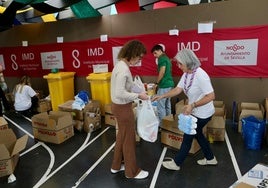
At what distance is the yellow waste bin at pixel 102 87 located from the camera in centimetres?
566

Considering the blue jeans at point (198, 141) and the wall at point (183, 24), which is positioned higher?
the wall at point (183, 24)

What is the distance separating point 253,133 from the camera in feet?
12.2

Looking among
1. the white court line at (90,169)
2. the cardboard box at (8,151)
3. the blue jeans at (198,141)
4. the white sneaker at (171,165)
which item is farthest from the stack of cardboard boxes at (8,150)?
the blue jeans at (198,141)

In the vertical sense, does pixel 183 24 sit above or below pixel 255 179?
above

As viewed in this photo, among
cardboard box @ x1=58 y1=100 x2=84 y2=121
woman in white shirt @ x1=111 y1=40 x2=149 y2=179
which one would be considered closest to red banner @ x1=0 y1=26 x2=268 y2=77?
cardboard box @ x1=58 y1=100 x2=84 y2=121

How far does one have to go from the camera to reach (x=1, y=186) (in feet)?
10.8

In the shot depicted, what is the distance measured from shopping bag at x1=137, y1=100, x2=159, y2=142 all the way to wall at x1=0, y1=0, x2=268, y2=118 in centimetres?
244

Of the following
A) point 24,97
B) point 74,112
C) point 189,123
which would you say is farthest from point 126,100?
point 24,97

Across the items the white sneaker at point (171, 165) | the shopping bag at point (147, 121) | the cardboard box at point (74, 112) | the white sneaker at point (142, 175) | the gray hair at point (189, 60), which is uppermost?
the gray hair at point (189, 60)

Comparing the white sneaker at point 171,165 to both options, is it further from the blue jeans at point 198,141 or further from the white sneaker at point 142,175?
the white sneaker at point 142,175

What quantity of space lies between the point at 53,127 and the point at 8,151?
1.03m

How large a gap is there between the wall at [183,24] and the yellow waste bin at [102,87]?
0.83 meters

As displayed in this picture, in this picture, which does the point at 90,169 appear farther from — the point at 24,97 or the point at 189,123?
the point at 24,97

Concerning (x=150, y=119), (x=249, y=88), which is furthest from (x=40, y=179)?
(x=249, y=88)
